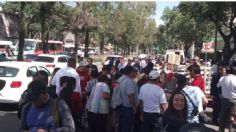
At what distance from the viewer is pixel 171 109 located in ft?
19.0

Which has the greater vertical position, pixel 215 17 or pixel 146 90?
pixel 215 17

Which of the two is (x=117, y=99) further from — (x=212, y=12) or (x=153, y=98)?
(x=212, y=12)

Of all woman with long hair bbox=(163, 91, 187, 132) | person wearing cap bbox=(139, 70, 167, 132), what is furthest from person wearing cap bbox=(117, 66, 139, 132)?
woman with long hair bbox=(163, 91, 187, 132)

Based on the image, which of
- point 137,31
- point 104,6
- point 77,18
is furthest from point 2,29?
point 77,18

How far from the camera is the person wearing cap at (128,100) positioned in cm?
920

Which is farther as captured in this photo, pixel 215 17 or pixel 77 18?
pixel 77 18

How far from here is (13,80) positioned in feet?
48.3

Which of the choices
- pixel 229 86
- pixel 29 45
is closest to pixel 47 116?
pixel 229 86

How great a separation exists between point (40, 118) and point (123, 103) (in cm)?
466

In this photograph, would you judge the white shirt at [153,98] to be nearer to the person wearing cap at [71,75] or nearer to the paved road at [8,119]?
the person wearing cap at [71,75]

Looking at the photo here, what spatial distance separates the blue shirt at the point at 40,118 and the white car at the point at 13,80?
9911 millimetres

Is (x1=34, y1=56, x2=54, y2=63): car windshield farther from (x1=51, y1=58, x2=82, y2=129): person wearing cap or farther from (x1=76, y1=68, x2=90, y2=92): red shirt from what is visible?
(x1=51, y1=58, x2=82, y2=129): person wearing cap

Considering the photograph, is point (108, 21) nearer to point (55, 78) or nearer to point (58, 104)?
point (55, 78)

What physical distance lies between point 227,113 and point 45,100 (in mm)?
7000
